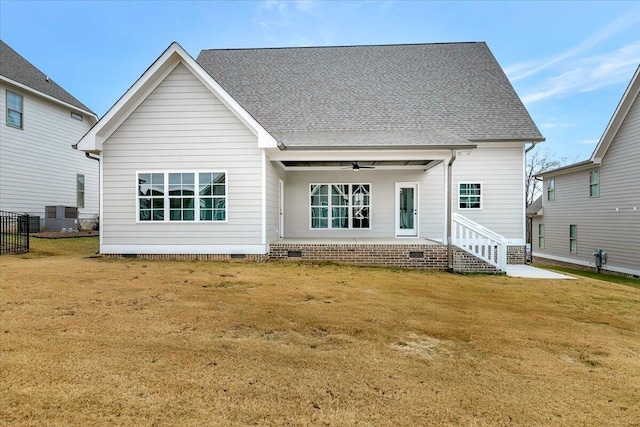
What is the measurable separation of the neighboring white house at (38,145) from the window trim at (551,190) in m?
25.8

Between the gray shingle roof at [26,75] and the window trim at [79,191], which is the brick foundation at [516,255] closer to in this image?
the window trim at [79,191]

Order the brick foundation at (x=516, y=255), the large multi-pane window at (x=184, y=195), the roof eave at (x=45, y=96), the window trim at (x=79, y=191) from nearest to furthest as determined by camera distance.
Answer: the large multi-pane window at (x=184, y=195) → the brick foundation at (x=516, y=255) → the roof eave at (x=45, y=96) → the window trim at (x=79, y=191)

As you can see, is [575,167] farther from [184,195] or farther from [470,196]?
[184,195]

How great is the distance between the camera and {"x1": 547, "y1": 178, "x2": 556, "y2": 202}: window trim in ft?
66.9

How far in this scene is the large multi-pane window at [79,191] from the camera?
62.7 ft

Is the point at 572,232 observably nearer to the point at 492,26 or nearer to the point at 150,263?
the point at 492,26

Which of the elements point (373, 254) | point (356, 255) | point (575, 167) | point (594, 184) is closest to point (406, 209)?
point (373, 254)

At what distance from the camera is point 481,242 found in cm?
1008

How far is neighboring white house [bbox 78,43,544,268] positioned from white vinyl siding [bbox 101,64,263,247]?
29 mm

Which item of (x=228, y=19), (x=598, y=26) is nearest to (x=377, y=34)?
(x=228, y=19)

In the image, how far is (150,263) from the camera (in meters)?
9.70

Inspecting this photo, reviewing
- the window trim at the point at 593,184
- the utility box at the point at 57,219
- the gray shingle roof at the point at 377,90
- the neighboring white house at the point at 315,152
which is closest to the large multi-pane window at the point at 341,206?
the neighboring white house at the point at 315,152

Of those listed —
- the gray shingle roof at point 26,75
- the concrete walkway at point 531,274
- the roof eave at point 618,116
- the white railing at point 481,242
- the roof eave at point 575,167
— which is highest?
the gray shingle roof at point 26,75

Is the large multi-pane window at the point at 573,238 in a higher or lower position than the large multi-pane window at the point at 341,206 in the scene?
lower
